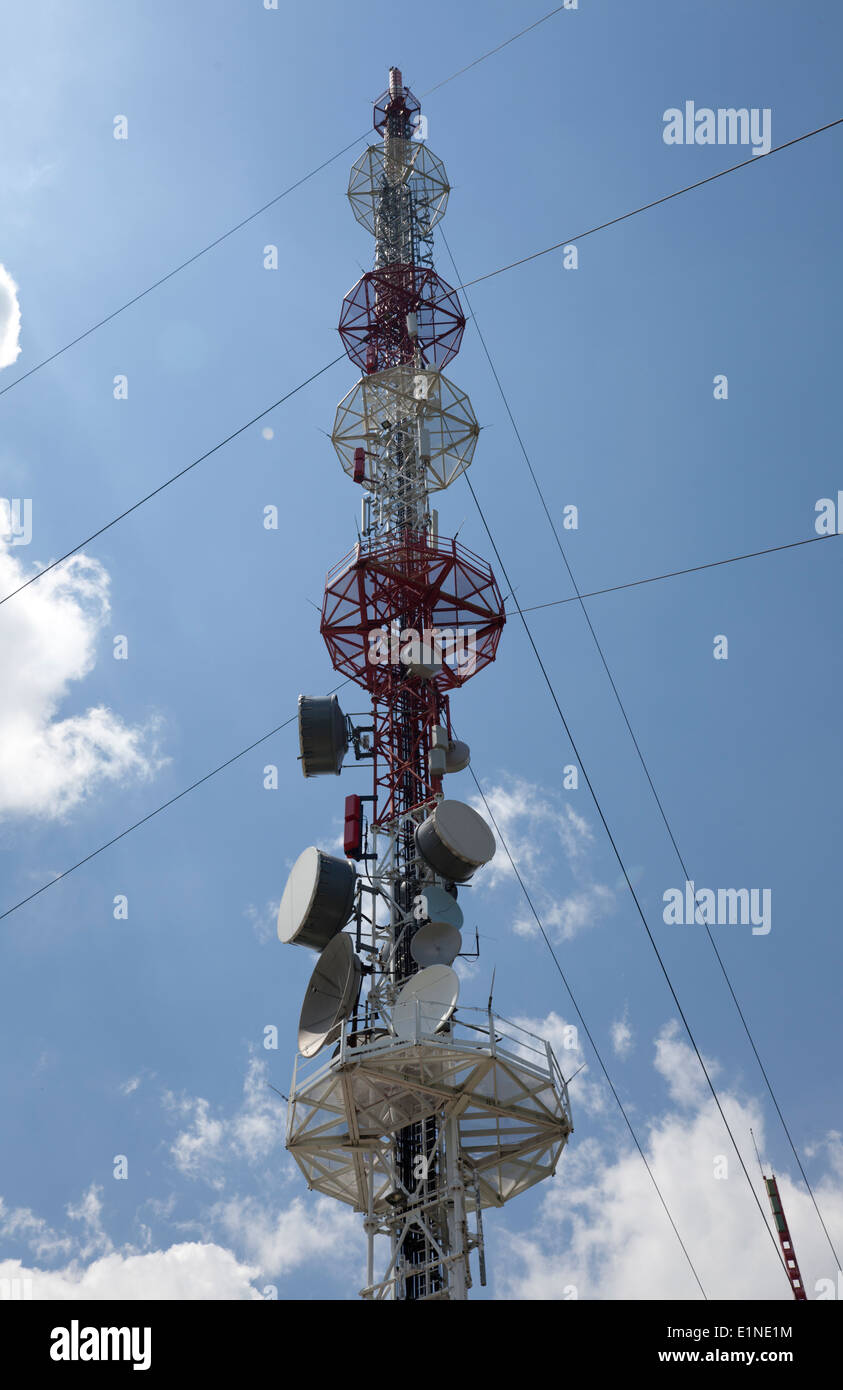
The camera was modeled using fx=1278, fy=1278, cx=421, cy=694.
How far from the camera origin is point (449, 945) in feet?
116

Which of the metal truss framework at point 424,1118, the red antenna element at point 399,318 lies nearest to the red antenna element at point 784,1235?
the metal truss framework at point 424,1118

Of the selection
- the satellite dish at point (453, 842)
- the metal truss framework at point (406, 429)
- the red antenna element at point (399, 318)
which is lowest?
the satellite dish at point (453, 842)

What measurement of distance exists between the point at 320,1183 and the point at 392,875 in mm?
8754

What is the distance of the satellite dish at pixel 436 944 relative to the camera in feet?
115

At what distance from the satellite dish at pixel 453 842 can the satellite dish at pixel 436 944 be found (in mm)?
1530

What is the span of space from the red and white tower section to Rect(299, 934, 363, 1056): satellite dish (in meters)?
0.06

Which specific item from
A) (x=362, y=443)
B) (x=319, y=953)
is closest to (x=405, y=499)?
(x=362, y=443)

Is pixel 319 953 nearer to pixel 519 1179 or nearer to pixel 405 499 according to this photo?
pixel 519 1179

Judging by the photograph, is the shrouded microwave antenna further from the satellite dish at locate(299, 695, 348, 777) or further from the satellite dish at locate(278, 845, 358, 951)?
the satellite dish at locate(299, 695, 348, 777)

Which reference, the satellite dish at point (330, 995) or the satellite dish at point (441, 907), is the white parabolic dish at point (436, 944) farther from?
the satellite dish at point (330, 995)

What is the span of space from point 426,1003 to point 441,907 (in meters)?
4.29

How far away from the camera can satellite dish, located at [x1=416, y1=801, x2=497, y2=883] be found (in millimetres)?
35562

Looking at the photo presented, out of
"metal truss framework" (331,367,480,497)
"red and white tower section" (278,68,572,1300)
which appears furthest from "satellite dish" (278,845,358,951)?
"metal truss framework" (331,367,480,497)

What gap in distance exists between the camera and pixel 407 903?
37.4m
